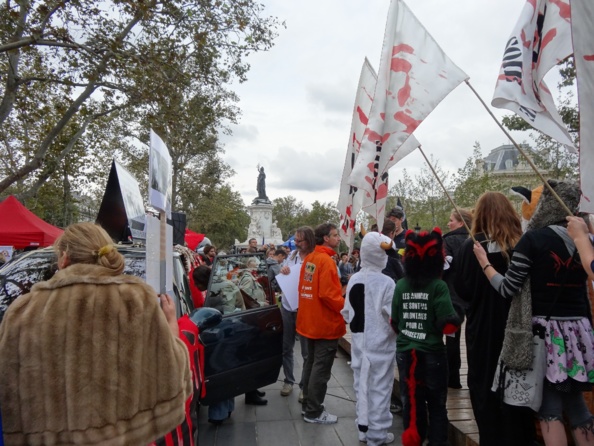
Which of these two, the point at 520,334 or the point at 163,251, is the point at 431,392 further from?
the point at 163,251

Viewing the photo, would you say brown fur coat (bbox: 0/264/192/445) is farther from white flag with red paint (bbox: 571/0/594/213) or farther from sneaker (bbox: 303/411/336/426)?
sneaker (bbox: 303/411/336/426)

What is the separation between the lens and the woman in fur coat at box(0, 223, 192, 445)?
1746 mm

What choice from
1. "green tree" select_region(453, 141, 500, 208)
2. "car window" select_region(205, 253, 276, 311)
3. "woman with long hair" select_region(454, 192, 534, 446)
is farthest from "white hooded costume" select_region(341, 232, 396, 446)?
"green tree" select_region(453, 141, 500, 208)

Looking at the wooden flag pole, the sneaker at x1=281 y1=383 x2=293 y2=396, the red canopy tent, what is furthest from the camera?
the red canopy tent

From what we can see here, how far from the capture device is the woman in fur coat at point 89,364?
1.75 metres

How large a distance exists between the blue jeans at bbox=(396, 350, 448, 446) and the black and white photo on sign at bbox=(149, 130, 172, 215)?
2.44 meters

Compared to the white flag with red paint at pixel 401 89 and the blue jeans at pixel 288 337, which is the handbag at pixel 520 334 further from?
the blue jeans at pixel 288 337

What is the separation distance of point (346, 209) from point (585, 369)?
323cm

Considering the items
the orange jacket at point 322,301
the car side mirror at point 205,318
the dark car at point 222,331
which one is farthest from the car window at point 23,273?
the orange jacket at point 322,301

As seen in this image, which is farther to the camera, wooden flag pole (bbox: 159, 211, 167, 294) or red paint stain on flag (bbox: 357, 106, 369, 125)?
red paint stain on flag (bbox: 357, 106, 369, 125)

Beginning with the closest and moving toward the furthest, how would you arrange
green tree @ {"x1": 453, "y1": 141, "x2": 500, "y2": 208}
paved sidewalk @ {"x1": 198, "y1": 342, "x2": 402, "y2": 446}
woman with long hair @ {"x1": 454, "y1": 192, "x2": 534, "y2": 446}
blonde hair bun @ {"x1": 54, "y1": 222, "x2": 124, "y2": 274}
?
blonde hair bun @ {"x1": 54, "y1": 222, "x2": 124, "y2": 274}
woman with long hair @ {"x1": 454, "y1": 192, "x2": 534, "y2": 446}
paved sidewalk @ {"x1": 198, "y1": 342, "x2": 402, "y2": 446}
green tree @ {"x1": 453, "y1": 141, "x2": 500, "y2": 208}

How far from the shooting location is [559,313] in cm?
272

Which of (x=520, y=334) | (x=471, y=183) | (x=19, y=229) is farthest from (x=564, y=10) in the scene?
(x=471, y=183)

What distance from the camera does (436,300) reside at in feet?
12.3
